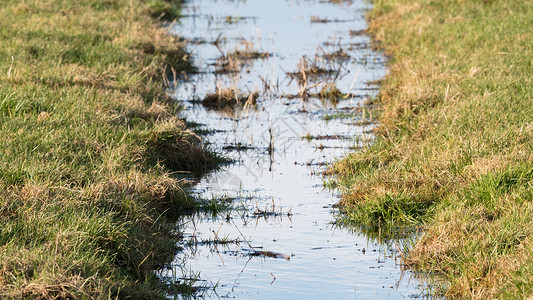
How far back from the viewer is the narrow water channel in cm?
617

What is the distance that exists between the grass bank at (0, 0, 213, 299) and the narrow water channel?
45cm

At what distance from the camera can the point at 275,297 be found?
5.77 meters

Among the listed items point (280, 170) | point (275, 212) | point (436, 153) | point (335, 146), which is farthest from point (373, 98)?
point (275, 212)

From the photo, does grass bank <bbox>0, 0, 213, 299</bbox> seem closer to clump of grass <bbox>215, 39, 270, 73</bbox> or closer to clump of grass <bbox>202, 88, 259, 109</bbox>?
→ clump of grass <bbox>202, 88, 259, 109</bbox>

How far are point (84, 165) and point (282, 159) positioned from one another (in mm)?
3026

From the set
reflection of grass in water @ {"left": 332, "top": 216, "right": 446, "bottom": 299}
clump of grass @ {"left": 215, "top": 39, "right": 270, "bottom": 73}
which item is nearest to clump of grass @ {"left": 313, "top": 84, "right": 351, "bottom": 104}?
clump of grass @ {"left": 215, "top": 39, "right": 270, "bottom": 73}

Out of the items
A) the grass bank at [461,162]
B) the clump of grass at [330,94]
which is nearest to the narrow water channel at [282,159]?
the clump of grass at [330,94]

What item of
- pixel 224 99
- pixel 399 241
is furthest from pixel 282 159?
pixel 399 241

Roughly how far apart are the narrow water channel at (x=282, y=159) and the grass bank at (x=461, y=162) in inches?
14.2

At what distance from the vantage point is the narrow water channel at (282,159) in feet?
20.2

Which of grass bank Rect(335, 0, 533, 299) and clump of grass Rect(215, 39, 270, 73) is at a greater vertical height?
grass bank Rect(335, 0, 533, 299)

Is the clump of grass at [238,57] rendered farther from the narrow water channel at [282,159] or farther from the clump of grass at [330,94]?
the clump of grass at [330,94]

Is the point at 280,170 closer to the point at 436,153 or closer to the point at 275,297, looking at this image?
the point at 436,153

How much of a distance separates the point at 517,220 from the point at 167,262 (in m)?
2.80
